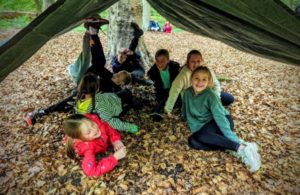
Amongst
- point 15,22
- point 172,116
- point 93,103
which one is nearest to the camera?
point 93,103

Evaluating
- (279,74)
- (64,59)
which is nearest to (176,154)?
(279,74)

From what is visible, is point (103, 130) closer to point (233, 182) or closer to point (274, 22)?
point (233, 182)

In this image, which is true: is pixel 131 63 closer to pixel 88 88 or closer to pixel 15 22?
pixel 88 88

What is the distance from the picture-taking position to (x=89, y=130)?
3.33 m

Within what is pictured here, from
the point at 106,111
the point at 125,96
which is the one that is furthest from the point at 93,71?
the point at 106,111

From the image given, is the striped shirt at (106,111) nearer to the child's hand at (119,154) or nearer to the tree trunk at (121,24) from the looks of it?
the child's hand at (119,154)

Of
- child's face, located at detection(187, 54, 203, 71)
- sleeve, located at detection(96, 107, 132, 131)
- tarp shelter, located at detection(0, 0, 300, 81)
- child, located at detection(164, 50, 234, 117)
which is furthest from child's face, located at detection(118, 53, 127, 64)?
tarp shelter, located at detection(0, 0, 300, 81)

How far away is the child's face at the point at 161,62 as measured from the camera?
4.75 metres

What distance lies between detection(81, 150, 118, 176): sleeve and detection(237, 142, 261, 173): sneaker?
1593 millimetres

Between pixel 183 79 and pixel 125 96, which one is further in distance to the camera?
pixel 125 96

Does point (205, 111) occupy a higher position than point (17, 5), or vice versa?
point (17, 5)

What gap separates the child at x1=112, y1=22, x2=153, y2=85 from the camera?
5.72 m

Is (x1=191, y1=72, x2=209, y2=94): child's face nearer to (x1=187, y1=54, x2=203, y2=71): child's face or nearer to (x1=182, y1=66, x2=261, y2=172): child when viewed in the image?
(x1=182, y1=66, x2=261, y2=172): child

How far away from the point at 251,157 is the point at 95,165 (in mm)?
1892
